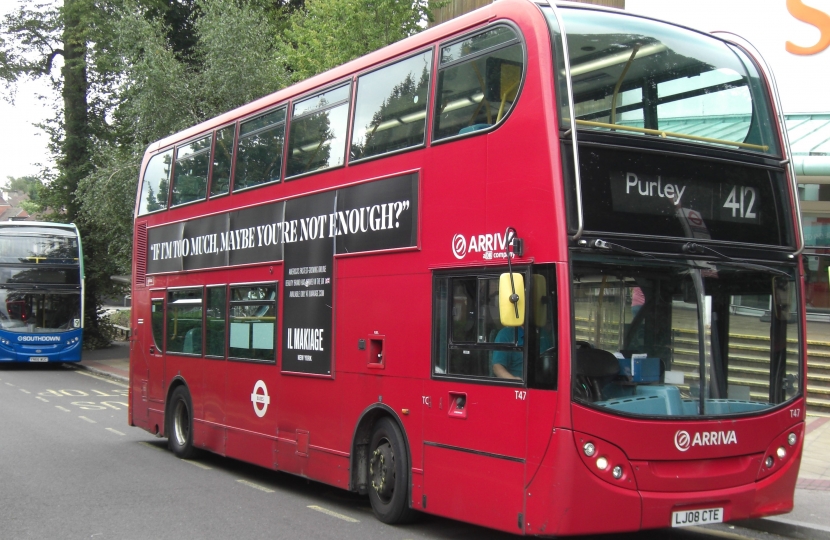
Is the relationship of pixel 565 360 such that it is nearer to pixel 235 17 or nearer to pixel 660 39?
pixel 660 39

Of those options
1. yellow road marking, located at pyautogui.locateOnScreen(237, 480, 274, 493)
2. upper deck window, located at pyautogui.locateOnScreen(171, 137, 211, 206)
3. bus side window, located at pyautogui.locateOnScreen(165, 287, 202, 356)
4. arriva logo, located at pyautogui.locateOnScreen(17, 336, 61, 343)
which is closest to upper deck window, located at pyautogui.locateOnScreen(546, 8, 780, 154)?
yellow road marking, located at pyautogui.locateOnScreen(237, 480, 274, 493)

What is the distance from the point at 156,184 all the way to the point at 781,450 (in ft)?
35.3

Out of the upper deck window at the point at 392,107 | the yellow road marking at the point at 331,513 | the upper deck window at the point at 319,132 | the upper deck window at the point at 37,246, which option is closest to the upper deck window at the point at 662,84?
the upper deck window at the point at 392,107

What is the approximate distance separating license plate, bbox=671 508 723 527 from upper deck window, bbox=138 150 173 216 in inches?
396

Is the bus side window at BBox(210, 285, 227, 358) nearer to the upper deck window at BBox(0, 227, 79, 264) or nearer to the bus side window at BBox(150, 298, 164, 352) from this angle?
the bus side window at BBox(150, 298, 164, 352)

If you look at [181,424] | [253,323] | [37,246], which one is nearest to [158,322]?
[181,424]

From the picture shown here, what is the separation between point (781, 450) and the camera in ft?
23.8

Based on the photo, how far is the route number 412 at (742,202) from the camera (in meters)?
7.19

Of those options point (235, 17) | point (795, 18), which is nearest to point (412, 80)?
point (795, 18)

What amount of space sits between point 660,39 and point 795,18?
10644mm

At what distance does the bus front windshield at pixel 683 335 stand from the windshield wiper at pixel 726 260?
1cm

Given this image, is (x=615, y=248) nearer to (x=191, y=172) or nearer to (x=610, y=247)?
(x=610, y=247)

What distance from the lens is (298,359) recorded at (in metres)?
10.3

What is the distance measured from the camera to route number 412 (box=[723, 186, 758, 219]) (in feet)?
23.6
